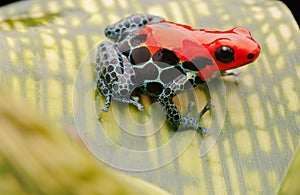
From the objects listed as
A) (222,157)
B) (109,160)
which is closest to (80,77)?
(109,160)

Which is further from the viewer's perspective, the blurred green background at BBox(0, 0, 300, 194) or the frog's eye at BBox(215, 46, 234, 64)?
the frog's eye at BBox(215, 46, 234, 64)

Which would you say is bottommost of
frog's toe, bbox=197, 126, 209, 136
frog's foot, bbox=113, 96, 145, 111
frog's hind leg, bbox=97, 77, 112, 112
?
frog's toe, bbox=197, 126, 209, 136

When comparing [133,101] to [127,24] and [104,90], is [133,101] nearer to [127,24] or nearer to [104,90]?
[104,90]

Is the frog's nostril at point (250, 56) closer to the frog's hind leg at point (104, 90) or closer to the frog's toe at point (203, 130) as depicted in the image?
the frog's toe at point (203, 130)

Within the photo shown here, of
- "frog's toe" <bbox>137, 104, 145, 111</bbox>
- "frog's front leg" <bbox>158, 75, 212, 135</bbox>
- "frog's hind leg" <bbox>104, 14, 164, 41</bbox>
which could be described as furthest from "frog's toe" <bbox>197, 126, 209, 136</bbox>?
"frog's hind leg" <bbox>104, 14, 164, 41</bbox>

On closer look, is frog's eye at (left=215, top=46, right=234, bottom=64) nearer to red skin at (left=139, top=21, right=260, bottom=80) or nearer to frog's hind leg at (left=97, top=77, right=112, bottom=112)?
red skin at (left=139, top=21, right=260, bottom=80)

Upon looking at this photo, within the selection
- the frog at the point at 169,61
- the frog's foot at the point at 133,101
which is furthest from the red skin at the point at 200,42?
the frog's foot at the point at 133,101
